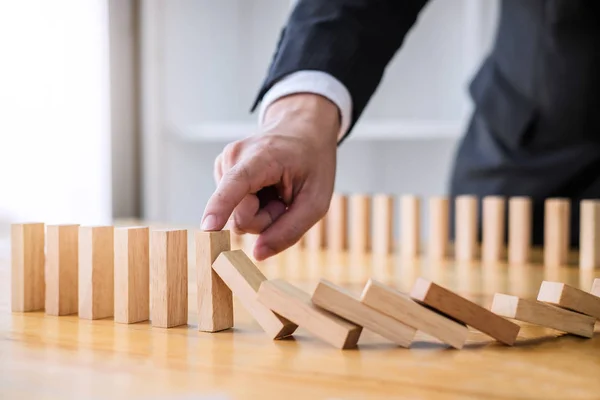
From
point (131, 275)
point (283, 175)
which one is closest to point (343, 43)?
point (283, 175)

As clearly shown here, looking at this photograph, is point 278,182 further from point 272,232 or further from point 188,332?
point 188,332

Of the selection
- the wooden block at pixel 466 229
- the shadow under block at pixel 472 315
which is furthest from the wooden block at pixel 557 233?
the shadow under block at pixel 472 315

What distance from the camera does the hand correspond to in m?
0.98

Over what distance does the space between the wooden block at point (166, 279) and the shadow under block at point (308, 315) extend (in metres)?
0.13

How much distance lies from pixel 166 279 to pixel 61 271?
0.61ft

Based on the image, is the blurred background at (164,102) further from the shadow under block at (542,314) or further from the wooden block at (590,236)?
the shadow under block at (542,314)

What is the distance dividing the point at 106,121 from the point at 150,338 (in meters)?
2.79

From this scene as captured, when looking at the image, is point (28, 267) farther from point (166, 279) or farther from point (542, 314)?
point (542, 314)

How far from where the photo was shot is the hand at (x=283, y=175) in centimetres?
98

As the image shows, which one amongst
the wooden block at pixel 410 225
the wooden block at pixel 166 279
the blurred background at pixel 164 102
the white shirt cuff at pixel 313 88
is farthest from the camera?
the blurred background at pixel 164 102

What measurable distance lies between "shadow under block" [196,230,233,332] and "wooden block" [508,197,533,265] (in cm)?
102

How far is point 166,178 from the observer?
12.1ft

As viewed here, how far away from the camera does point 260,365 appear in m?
0.67

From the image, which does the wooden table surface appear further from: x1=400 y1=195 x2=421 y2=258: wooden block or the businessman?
x1=400 y1=195 x2=421 y2=258: wooden block
